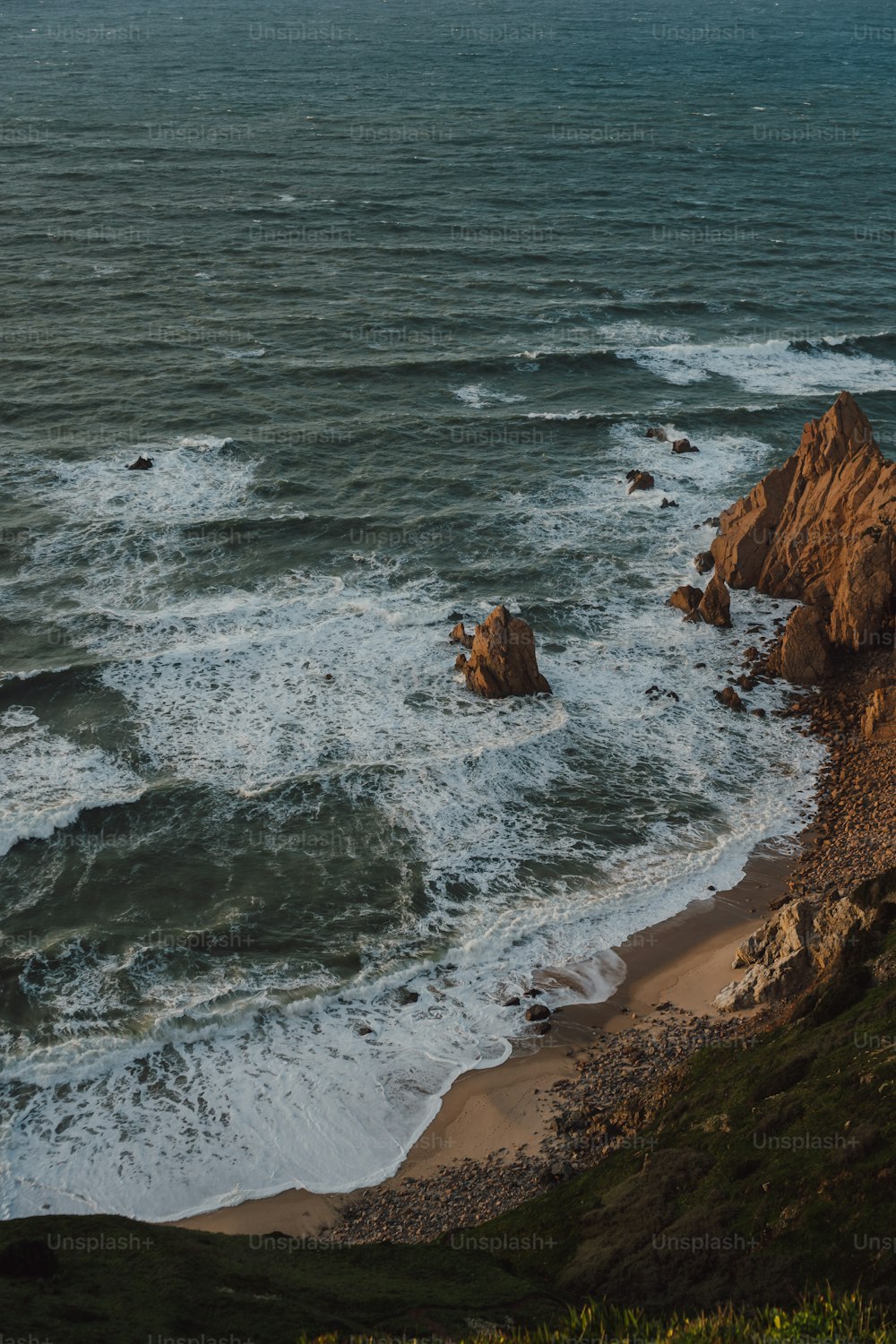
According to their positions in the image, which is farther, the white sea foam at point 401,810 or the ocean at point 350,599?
the ocean at point 350,599

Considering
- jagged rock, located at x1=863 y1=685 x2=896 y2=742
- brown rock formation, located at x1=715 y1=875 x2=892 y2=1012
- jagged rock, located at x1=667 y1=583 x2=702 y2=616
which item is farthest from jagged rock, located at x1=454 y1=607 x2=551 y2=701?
brown rock formation, located at x1=715 y1=875 x2=892 y2=1012

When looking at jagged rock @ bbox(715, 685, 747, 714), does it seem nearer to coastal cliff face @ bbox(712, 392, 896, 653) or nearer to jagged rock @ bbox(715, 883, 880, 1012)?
coastal cliff face @ bbox(712, 392, 896, 653)

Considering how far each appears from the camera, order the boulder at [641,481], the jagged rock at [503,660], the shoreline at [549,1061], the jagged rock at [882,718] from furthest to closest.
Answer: the boulder at [641,481] < the jagged rock at [503,660] < the jagged rock at [882,718] < the shoreline at [549,1061]

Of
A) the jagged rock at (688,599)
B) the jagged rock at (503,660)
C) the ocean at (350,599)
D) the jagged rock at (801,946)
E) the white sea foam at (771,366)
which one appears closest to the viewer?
the jagged rock at (801,946)

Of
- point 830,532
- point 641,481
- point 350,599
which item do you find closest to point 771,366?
point 641,481

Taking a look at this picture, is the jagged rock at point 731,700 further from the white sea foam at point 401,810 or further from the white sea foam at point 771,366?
the white sea foam at point 771,366

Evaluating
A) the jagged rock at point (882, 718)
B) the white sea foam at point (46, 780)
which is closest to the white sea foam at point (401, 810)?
the white sea foam at point (46, 780)

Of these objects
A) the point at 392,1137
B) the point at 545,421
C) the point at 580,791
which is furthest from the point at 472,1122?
the point at 545,421
